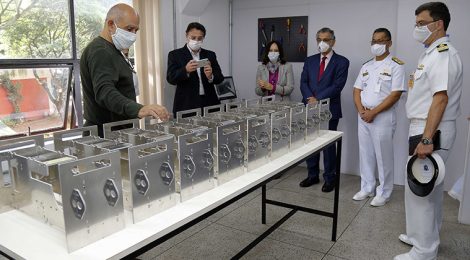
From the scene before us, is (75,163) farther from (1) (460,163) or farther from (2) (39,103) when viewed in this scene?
(1) (460,163)

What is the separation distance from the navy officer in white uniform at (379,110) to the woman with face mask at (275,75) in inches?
29.9

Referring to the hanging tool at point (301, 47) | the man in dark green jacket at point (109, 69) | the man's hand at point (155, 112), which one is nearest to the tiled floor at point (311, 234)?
the man in dark green jacket at point (109, 69)

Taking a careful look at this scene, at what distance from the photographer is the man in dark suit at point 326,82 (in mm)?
3568

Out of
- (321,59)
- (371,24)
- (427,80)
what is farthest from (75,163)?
(371,24)

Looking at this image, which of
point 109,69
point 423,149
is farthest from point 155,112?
point 423,149

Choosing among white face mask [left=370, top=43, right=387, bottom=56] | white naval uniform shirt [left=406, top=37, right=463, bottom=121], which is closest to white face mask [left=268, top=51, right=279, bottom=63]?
white face mask [left=370, top=43, right=387, bottom=56]

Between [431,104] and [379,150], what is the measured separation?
1269 millimetres

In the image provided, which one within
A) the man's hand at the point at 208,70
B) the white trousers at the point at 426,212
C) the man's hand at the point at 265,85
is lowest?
the white trousers at the point at 426,212

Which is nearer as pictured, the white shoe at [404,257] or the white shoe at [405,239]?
the white shoe at [404,257]

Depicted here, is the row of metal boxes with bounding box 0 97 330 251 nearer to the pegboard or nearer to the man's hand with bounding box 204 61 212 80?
the man's hand with bounding box 204 61 212 80

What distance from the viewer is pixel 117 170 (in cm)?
109

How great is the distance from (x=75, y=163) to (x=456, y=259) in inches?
95.0

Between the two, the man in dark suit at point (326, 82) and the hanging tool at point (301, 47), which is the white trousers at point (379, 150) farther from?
the hanging tool at point (301, 47)

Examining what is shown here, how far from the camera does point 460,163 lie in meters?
3.49
